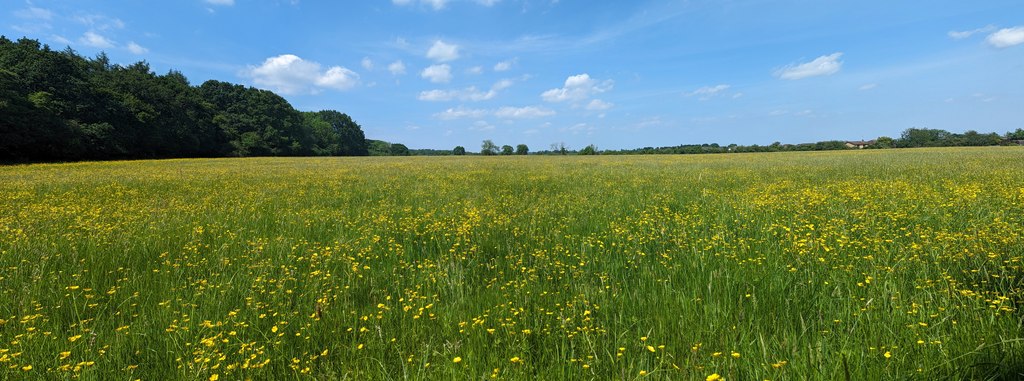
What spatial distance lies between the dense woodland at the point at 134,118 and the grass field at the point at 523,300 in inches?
1624

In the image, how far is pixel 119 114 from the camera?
41.6 m

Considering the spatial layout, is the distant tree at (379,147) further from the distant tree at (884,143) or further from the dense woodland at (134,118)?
the distant tree at (884,143)

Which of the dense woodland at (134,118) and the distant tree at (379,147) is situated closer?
the dense woodland at (134,118)

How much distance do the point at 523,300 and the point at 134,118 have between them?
6009 centimetres

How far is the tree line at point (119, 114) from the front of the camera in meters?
30.9

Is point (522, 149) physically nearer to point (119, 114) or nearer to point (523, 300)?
point (119, 114)

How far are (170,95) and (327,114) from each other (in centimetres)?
6379

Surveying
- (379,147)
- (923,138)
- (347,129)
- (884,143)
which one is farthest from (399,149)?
(923,138)

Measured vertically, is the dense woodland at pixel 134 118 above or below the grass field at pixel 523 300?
above

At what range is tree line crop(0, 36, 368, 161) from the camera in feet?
101

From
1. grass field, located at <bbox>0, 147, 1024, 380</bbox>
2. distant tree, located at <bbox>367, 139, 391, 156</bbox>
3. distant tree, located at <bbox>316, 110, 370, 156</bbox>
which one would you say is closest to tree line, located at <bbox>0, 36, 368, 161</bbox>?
distant tree, located at <bbox>316, 110, 370, 156</bbox>

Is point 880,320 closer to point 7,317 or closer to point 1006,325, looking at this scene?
point 1006,325

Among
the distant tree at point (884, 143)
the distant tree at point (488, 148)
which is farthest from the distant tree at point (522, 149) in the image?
the distant tree at point (884, 143)

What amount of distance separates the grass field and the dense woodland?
41244 millimetres
